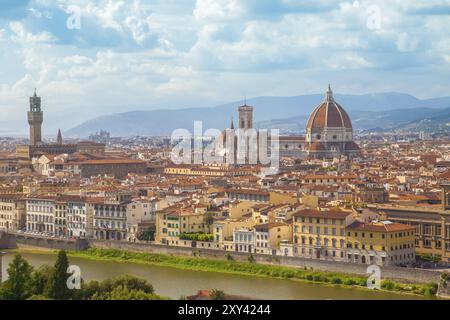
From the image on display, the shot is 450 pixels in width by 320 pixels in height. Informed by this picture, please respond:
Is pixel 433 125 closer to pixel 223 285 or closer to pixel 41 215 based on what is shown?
pixel 41 215

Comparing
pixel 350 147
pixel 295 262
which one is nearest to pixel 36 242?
pixel 295 262

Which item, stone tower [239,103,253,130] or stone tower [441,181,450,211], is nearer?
stone tower [441,181,450,211]

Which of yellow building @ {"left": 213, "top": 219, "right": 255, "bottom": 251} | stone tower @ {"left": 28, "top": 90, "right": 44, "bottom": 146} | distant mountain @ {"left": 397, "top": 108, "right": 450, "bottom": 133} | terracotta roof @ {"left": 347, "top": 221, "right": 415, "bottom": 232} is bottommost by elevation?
yellow building @ {"left": 213, "top": 219, "right": 255, "bottom": 251}

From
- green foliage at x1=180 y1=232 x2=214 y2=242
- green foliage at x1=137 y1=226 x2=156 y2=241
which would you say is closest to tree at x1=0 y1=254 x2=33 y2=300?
green foliage at x1=180 y1=232 x2=214 y2=242

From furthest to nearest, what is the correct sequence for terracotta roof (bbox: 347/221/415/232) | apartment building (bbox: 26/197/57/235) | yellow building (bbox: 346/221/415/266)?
apartment building (bbox: 26/197/57/235), terracotta roof (bbox: 347/221/415/232), yellow building (bbox: 346/221/415/266)

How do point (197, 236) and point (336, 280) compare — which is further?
point (197, 236)

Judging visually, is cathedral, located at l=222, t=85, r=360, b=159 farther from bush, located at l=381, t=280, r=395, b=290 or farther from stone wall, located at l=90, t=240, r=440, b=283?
bush, located at l=381, t=280, r=395, b=290

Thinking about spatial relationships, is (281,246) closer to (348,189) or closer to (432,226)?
(432,226)
